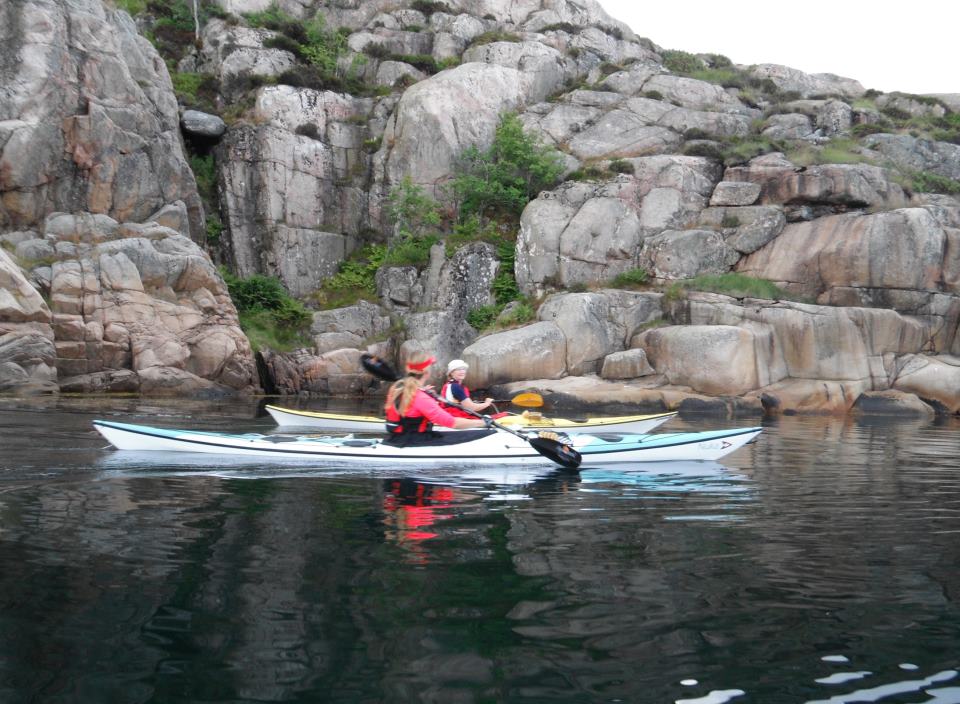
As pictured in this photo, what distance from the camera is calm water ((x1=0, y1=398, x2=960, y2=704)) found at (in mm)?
3270

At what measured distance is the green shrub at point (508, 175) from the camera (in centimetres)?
2711

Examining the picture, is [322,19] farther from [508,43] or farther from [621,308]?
[621,308]

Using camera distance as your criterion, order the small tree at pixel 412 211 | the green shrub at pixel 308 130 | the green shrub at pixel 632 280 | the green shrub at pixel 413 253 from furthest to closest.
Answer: the green shrub at pixel 308 130 → the small tree at pixel 412 211 → the green shrub at pixel 413 253 → the green shrub at pixel 632 280

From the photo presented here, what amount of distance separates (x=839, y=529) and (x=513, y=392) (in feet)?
46.9

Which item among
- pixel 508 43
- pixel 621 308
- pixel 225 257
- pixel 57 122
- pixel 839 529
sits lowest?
pixel 839 529

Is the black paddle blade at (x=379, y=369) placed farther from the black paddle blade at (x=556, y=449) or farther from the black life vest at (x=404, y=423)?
the black paddle blade at (x=556, y=449)

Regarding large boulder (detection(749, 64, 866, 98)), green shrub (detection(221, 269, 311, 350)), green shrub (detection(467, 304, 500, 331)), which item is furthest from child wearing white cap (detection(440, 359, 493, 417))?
large boulder (detection(749, 64, 866, 98))

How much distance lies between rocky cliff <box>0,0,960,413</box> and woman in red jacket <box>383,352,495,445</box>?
10805 mm

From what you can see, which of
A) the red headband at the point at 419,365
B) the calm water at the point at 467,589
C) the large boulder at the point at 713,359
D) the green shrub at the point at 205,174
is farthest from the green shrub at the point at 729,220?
the red headband at the point at 419,365

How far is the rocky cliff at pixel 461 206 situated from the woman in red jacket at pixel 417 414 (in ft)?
35.5

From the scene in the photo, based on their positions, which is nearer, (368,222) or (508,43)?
(368,222)

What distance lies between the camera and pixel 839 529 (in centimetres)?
617

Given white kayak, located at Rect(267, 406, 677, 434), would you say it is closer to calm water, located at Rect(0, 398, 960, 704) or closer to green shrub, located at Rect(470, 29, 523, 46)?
calm water, located at Rect(0, 398, 960, 704)

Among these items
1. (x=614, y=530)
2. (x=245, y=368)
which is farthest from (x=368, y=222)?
(x=614, y=530)
